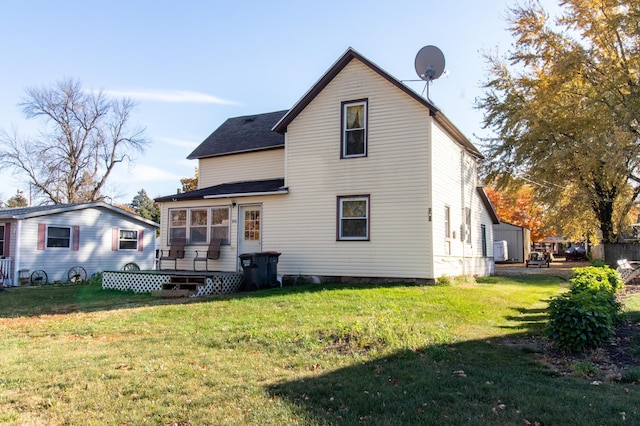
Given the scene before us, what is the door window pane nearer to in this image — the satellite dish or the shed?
the satellite dish

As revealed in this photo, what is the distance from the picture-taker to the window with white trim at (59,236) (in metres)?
20.9

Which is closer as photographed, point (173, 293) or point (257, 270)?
point (173, 293)

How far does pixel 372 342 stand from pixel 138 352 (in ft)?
10.7

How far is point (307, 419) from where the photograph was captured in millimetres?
3891

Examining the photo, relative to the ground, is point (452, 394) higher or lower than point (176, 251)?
lower

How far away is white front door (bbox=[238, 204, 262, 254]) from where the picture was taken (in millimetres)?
15953

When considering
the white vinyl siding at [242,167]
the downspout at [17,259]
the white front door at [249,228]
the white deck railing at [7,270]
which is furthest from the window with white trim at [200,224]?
the white deck railing at [7,270]

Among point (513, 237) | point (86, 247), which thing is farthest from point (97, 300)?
point (513, 237)

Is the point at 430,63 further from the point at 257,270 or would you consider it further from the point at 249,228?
the point at 257,270

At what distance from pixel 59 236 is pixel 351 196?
14.8m

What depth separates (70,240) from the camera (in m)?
21.6

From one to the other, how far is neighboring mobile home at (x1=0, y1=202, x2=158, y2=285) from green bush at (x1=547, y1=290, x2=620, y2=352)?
20457 millimetres

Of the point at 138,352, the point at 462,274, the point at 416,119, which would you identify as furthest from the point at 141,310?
the point at 462,274

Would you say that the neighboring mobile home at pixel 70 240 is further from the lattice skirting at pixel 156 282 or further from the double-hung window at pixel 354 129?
the double-hung window at pixel 354 129
